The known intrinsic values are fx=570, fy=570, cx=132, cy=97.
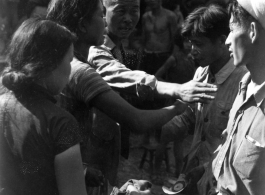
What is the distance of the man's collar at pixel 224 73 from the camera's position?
325 centimetres

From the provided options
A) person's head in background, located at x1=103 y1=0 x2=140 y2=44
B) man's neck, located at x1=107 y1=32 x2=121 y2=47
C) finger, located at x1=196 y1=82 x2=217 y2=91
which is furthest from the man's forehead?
finger, located at x1=196 y1=82 x2=217 y2=91

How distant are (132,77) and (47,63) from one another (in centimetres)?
83

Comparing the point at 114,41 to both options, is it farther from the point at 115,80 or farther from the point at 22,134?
the point at 22,134

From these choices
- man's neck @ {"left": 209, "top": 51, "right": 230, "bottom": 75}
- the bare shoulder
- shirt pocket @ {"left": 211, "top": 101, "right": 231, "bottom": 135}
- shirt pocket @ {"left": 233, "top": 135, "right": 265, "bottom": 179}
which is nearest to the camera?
shirt pocket @ {"left": 233, "top": 135, "right": 265, "bottom": 179}

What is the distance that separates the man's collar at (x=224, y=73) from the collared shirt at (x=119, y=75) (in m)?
0.44

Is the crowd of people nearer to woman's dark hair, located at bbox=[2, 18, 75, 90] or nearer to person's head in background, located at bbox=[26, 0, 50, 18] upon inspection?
woman's dark hair, located at bbox=[2, 18, 75, 90]

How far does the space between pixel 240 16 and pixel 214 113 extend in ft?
2.57

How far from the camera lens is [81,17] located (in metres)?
2.98

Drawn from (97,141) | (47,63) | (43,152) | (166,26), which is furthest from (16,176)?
(166,26)

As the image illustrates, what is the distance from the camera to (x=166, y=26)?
7.84 metres

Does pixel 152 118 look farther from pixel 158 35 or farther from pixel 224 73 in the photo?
pixel 158 35

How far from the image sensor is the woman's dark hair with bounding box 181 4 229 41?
3.35 m

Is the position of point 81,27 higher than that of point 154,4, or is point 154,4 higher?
point 81,27

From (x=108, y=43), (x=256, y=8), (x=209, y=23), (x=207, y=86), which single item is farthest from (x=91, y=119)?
(x=256, y=8)
